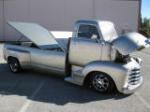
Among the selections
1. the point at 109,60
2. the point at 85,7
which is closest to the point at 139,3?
the point at 85,7

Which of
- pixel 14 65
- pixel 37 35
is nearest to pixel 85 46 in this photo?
pixel 37 35

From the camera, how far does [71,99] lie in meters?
7.84

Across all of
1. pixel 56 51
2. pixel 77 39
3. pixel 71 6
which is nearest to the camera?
pixel 77 39

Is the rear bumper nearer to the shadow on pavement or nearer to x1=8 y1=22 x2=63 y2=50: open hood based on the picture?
the shadow on pavement

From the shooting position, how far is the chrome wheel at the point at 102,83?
8.28m

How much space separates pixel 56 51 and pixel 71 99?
97.4 inches

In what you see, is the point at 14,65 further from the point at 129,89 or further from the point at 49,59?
the point at 129,89

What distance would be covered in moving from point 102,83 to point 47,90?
1558mm

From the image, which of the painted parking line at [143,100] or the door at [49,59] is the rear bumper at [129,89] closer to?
the painted parking line at [143,100]

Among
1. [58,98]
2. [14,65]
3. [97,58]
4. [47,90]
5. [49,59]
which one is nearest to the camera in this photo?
[58,98]

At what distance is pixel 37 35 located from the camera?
11.1 m

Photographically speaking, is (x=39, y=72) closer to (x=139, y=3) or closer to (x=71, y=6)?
(x=71, y=6)

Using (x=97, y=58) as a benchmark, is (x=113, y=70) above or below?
below

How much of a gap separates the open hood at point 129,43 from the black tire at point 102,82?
87 cm
